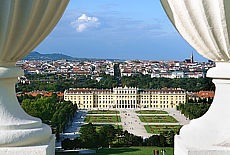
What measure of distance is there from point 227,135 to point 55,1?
1.05 m

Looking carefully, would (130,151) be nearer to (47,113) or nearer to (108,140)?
(108,140)

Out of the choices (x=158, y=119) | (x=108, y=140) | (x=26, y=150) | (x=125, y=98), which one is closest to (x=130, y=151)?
(x=108, y=140)

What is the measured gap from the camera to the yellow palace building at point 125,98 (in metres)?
50.6

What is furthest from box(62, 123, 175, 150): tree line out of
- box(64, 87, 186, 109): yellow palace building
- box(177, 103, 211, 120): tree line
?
box(64, 87, 186, 109): yellow palace building

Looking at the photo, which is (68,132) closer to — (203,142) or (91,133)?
(91,133)

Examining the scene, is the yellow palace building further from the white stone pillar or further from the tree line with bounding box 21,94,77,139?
the white stone pillar

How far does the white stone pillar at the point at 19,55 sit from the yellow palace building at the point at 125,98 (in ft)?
156

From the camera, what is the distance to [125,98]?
53.8 metres

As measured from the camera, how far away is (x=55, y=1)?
6.42ft

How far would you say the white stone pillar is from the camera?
6.19ft

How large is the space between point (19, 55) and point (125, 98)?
5196 cm

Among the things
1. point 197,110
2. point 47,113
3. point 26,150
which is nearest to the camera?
point 26,150

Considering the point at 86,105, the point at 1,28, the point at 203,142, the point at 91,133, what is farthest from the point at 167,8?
the point at 86,105

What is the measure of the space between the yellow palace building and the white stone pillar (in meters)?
47.4
